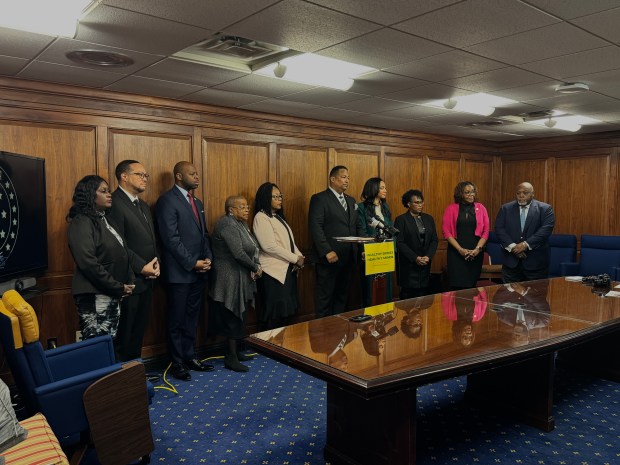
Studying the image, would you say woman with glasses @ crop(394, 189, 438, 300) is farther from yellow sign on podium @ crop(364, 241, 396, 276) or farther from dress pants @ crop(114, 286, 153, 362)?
dress pants @ crop(114, 286, 153, 362)

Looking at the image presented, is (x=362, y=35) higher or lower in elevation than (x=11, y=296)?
higher

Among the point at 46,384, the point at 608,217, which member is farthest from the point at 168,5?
the point at 608,217

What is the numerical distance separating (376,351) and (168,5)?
1.89 metres

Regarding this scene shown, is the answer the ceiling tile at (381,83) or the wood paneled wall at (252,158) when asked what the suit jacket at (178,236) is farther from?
the ceiling tile at (381,83)

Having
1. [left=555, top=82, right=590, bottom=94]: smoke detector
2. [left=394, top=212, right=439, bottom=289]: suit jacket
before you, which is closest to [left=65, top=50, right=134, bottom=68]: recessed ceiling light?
[left=555, top=82, right=590, bottom=94]: smoke detector

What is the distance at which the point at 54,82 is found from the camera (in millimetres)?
3898

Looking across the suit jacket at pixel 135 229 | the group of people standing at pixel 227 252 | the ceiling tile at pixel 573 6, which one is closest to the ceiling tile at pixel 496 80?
the ceiling tile at pixel 573 6

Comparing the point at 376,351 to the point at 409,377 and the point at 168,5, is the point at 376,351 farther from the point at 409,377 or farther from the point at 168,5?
the point at 168,5

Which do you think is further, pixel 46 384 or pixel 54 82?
pixel 54 82

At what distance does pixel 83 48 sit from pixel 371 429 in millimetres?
2694

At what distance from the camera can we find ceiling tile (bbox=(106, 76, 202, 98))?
390 centimetres

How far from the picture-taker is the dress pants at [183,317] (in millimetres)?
4324

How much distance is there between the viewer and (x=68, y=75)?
3691mm

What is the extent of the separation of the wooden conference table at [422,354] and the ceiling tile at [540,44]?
161cm
